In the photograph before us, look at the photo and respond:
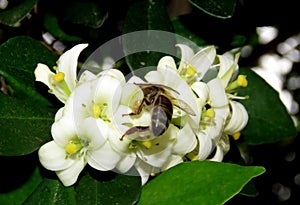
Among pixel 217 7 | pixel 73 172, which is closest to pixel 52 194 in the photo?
pixel 73 172

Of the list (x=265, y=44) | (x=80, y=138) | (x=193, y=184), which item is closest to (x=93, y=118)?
(x=80, y=138)

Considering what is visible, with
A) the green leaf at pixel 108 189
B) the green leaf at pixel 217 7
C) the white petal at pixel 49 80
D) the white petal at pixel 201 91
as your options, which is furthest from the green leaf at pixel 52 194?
the green leaf at pixel 217 7

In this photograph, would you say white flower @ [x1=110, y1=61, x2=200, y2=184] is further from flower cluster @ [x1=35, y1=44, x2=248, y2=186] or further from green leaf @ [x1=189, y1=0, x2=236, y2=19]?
green leaf @ [x1=189, y1=0, x2=236, y2=19]

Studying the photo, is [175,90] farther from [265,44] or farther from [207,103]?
[265,44]

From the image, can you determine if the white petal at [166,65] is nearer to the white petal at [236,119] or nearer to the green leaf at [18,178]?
the white petal at [236,119]

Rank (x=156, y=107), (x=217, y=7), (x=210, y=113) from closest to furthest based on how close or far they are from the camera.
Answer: (x=156, y=107)
(x=210, y=113)
(x=217, y=7)

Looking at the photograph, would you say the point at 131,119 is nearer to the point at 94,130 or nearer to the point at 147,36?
the point at 94,130
